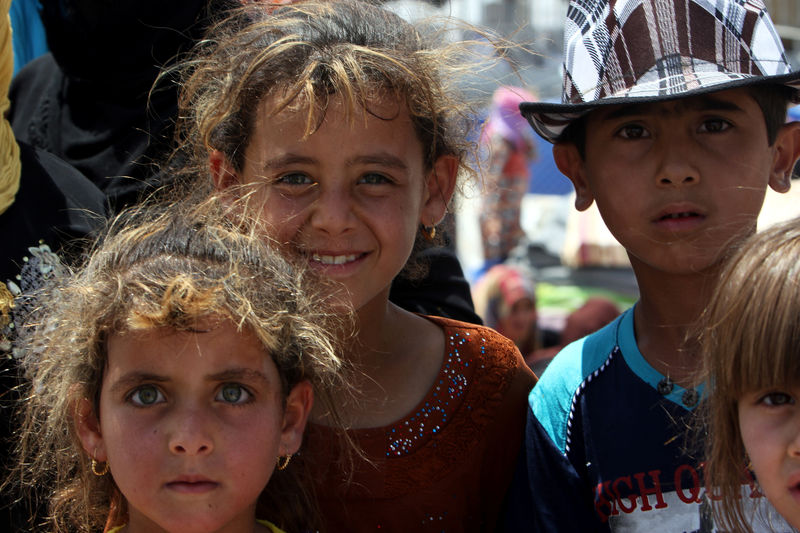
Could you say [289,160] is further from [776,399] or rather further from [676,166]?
[776,399]

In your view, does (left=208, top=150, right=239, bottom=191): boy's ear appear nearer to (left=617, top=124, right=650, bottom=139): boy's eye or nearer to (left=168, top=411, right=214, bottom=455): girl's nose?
(left=168, top=411, right=214, bottom=455): girl's nose

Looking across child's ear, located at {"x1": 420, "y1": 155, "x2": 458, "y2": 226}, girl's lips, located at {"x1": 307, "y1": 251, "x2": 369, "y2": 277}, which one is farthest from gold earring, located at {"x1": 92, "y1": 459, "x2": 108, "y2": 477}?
child's ear, located at {"x1": 420, "y1": 155, "x2": 458, "y2": 226}

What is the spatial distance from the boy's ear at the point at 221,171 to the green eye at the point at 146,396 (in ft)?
2.13

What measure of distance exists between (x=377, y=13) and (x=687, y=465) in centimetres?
130

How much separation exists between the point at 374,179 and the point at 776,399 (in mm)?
1003

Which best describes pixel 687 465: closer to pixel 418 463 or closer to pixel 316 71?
pixel 418 463

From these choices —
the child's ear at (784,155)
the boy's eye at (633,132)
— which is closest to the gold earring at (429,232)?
the boy's eye at (633,132)

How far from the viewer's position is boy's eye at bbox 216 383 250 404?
1740mm

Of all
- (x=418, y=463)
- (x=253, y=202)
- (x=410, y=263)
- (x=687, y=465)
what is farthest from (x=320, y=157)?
(x=687, y=465)

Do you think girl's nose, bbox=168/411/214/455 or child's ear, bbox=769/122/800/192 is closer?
girl's nose, bbox=168/411/214/455

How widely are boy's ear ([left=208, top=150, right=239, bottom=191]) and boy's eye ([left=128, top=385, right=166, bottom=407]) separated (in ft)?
2.13

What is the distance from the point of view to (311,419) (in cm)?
212

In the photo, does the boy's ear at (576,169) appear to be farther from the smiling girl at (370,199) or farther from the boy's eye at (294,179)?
the boy's eye at (294,179)

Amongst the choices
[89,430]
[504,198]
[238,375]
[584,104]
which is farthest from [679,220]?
[504,198]
